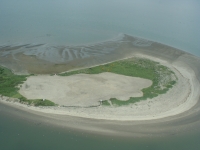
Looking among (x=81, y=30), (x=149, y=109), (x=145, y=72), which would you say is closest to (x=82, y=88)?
(x=149, y=109)

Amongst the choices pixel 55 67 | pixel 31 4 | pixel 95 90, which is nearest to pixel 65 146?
pixel 95 90

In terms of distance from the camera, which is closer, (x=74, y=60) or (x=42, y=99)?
(x=42, y=99)

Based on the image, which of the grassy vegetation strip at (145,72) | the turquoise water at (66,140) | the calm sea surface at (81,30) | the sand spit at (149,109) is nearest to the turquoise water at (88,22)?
the calm sea surface at (81,30)

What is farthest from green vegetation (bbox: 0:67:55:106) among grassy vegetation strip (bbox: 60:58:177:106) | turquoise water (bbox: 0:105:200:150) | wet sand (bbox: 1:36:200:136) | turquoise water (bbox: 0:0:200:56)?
turquoise water (bbox: 0:0:200:56)

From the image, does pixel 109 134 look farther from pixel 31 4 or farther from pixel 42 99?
pixel 31 4

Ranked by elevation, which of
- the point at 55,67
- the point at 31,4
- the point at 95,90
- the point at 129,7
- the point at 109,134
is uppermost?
the point at 129,7

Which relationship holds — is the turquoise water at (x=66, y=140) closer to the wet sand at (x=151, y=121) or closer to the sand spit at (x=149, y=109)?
the wet sand at (x=151, y=121)

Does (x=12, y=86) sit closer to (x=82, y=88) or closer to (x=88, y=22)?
(x=82, y=88)
